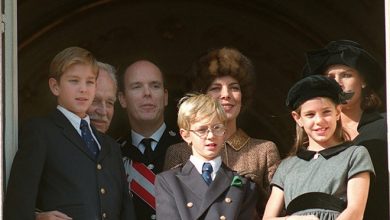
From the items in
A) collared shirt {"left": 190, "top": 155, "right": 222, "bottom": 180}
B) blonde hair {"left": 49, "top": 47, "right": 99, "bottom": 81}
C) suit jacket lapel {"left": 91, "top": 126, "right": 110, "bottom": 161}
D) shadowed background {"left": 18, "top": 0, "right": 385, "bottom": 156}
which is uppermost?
shadowed background {"left": 18, "top": 0, "right": 385, "bottom": 156}

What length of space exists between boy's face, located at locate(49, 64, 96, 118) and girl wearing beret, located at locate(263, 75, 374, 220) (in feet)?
3.25

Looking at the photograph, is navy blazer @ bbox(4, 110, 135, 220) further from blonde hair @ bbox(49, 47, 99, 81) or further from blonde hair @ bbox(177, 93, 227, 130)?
blonde hair @ bbox(177, 93, 227, 130)

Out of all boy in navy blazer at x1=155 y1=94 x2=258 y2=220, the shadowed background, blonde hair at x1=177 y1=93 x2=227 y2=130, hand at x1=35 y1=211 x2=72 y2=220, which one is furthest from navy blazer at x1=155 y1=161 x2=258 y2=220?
the shadowed background

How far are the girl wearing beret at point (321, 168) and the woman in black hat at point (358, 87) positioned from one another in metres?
0.24

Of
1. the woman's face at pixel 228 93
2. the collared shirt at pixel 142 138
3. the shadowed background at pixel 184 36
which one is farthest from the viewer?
the shadowed background at pixel 184 36

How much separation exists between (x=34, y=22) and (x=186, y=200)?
10.4 ft

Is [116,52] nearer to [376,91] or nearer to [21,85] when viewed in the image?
[21,85]

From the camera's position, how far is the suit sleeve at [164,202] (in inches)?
266

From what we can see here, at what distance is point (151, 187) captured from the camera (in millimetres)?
7449

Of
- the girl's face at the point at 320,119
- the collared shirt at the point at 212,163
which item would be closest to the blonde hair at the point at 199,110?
the collared shirt at the point at 212,163

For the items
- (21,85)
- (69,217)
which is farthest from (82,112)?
(21,85)

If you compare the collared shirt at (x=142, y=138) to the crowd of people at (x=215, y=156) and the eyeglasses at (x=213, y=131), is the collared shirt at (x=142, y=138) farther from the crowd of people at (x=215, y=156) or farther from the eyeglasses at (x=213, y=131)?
the eyeglasses at (x=213, y=131)

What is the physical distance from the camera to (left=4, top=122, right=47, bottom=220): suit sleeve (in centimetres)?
671

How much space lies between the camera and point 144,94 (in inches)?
299
